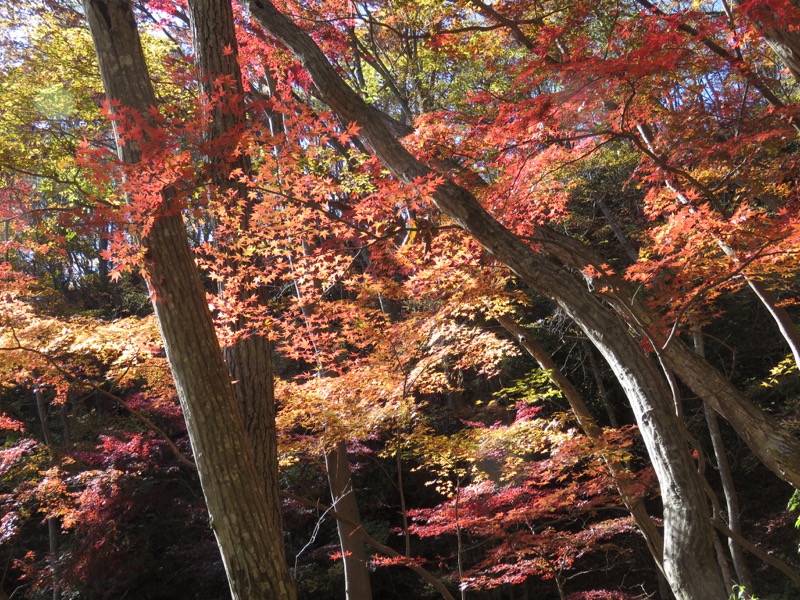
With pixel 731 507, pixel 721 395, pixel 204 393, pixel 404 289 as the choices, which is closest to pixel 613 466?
pixel 721 395

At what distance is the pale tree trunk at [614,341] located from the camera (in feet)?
9.63

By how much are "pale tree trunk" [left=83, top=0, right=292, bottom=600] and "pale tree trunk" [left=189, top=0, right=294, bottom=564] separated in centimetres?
64

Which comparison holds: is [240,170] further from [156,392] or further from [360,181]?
[156,392]

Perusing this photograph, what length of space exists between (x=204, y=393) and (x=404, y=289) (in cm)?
300

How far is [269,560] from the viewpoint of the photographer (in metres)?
2.97

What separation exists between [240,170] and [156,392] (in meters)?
4.33

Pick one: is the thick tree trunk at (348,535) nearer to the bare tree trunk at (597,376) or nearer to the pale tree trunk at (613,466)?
the pale tree trunk at (613,466)

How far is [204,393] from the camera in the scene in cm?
303

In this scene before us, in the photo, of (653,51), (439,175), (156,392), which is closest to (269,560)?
(439,175)

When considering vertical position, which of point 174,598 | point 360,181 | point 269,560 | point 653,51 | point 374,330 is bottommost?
point 174,598

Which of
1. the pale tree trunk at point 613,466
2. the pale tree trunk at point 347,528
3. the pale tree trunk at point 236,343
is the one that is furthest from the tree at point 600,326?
the pale tree trunk at point 347,528

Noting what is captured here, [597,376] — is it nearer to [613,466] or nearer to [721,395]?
[613,466]

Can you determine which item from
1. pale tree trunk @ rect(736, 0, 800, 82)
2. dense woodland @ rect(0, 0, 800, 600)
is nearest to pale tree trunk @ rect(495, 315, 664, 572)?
dense woodland @ rect(0, 0, 800, 600)

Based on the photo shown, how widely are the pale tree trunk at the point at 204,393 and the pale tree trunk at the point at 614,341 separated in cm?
115
